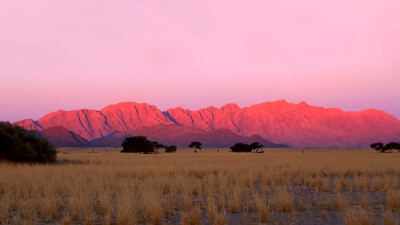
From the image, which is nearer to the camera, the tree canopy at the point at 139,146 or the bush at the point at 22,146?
the bush at the point at 22,146

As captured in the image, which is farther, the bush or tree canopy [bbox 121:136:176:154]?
tree canopy [bbox 121:136:176:154]

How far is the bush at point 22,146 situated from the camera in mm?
27328

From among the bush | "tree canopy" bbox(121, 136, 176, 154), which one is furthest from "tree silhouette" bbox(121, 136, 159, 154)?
the bush

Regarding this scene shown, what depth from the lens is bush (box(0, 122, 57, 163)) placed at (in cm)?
2733

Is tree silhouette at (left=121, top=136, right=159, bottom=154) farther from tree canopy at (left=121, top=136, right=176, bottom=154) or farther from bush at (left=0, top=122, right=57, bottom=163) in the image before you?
bush at (left=0, top=122, right=57, bottom=163)

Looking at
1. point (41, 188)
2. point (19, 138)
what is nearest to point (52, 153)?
point (19, 138)

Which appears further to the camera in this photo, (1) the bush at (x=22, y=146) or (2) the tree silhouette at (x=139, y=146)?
(2) the tree silhouette at (x=139, y=146)

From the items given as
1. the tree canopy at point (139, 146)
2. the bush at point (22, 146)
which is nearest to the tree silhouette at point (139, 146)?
the tree canopy at point (139, 146)

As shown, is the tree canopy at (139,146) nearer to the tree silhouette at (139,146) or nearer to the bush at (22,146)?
the tree silhouette at (139,146)

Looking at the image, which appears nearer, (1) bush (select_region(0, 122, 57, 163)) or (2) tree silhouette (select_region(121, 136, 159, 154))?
(1) bush (select_region(0, 122, 57, 163))

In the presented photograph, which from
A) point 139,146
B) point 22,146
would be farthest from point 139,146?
point 22,146

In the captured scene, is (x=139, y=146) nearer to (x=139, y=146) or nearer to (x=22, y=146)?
(x=139, y=146)

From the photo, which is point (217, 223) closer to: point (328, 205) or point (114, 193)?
point (328, 205)

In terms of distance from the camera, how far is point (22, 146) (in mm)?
27625
